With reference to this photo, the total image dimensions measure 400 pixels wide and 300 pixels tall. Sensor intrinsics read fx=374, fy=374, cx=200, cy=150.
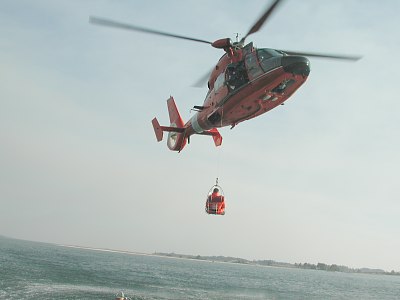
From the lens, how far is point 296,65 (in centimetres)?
1282

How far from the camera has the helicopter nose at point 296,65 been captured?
42.1 ft

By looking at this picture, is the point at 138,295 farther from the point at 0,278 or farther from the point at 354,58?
the point at 354,58

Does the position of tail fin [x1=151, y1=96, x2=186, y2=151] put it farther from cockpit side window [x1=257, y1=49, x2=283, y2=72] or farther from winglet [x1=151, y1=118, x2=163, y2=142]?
cockpit side window [x1=257, y1=49, x2=283, y2=72]

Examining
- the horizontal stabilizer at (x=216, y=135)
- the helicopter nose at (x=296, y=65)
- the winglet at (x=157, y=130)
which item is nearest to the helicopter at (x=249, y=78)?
the helicopter nose at (x=296, y=65)

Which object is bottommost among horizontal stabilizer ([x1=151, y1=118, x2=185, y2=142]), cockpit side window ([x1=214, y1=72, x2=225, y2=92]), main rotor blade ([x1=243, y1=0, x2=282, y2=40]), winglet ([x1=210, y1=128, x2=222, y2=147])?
winglet ([x1=210, y1=128, x2=222, y2=147])

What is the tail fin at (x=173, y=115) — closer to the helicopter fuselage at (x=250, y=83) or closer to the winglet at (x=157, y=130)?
the winglet at (x=157, y=130)

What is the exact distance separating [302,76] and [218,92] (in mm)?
3849

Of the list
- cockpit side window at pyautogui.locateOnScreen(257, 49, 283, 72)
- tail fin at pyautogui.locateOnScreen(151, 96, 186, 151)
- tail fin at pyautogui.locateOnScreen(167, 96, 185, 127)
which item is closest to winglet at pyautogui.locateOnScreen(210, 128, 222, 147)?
tail fin at pyautogui.locateOnScreen(151, 96, 186, 151)

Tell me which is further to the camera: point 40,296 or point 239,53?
point 40,296

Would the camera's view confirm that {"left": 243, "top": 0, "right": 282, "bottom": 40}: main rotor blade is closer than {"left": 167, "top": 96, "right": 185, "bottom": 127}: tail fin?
Yes

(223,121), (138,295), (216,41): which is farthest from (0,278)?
(216,41)

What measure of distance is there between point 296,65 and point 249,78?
194 centimetres

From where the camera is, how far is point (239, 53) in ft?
47.5

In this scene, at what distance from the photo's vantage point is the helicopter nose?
1284 cm
